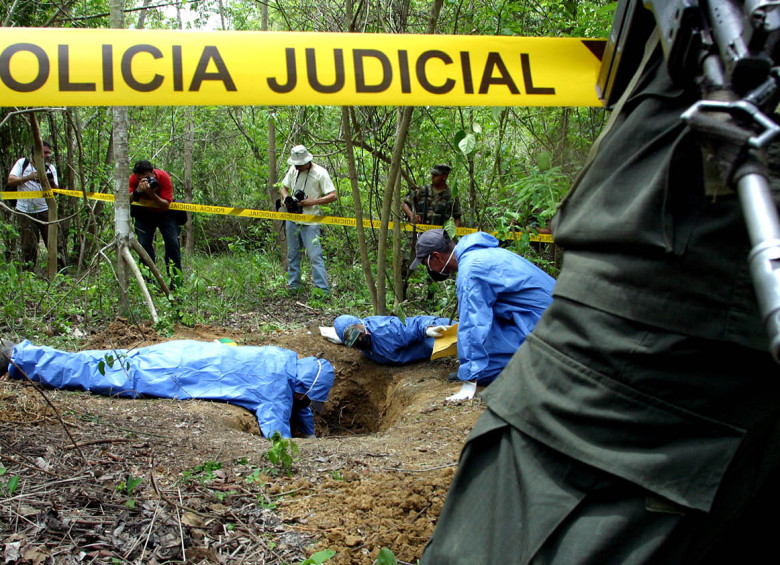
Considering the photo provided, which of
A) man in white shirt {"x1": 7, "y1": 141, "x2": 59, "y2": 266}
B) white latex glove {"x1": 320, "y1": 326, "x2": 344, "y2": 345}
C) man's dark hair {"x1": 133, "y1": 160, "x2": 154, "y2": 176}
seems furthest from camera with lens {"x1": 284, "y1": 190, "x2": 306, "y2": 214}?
man in white shirt {"x1": 7, "y1": 141, "x2": 59, "y2": 266}

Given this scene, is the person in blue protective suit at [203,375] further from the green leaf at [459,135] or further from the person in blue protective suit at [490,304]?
the green leaf at [459,135]

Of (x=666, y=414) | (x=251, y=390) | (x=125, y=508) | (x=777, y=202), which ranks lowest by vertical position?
(x=251, y=390)

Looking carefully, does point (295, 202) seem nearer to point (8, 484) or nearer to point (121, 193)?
point (121, 193)

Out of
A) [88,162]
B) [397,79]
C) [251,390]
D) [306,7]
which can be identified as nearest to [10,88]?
[397,79]

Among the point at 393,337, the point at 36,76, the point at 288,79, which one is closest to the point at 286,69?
the point at 288,79

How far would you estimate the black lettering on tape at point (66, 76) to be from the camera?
2.73 metres

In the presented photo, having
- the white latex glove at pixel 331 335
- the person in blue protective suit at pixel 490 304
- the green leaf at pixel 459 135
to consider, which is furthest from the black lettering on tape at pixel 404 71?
the white latex glove at pixel 331 335

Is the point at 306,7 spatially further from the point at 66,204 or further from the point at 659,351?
the point at 659,351

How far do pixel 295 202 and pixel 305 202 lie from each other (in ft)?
0.38

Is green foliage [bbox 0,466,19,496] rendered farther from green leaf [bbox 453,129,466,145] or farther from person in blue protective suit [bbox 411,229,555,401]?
green leaf [bbox 453,129,466,145]

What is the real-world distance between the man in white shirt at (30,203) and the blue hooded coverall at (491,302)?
526 centimetres

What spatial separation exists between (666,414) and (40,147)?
623 centimetres

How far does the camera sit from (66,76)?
274 cm

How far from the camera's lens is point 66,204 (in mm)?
7883
